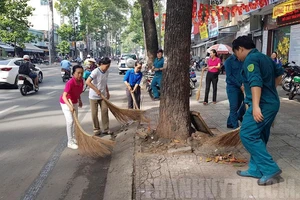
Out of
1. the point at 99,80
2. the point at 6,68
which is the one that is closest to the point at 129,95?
the point at 99,80

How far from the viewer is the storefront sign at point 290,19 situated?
12.4m

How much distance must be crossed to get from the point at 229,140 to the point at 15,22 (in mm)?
28397

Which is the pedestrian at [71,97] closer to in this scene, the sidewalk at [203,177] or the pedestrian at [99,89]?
the pedestrian at [99,89]

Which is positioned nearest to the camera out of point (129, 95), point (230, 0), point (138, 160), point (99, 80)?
point (138, 160)

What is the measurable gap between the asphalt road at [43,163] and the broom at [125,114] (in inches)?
22.7

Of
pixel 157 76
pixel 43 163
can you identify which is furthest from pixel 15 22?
pixel 43 163

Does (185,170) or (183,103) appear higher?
(183,103)

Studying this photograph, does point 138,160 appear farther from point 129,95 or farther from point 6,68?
point 6,68

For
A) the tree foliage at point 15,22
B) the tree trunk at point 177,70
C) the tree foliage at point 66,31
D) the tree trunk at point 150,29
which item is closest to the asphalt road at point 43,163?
the tree trunk at point 177,70

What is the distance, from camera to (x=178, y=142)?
15.1 ft

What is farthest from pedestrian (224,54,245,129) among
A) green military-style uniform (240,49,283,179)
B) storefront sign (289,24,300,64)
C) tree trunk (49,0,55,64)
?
tree trunk (49,0,55,64)

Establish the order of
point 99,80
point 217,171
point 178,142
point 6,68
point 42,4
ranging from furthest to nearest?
point 42,4
point 6,68
point 99,80
point 178,142
point 217,171

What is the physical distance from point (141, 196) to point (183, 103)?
1.90 meters

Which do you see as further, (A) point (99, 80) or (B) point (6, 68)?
(B) point (6, 68)
